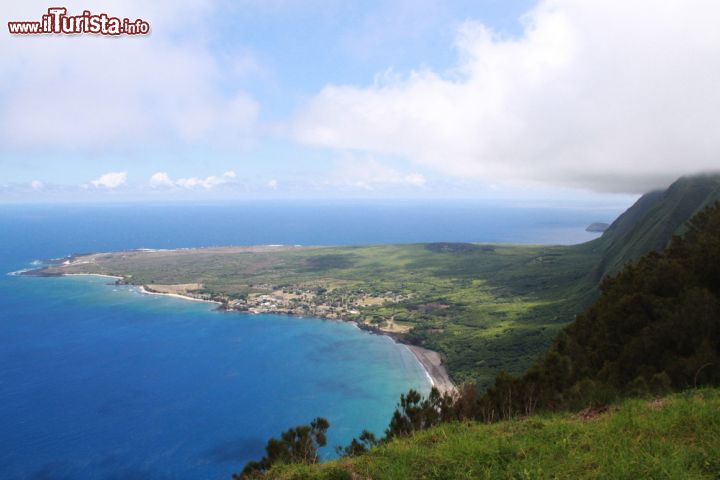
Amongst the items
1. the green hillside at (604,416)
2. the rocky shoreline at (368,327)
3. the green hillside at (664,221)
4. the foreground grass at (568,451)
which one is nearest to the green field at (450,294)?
the rocky shoreline at (368,327)

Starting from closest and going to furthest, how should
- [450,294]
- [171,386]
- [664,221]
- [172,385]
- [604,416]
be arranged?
[604,416]
[171,386]
[172,385]
[664,221]
[450,294]

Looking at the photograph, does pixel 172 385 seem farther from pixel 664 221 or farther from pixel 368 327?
pixel 664 221

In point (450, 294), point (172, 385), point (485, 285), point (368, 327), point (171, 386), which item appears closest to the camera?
point (171, 386)

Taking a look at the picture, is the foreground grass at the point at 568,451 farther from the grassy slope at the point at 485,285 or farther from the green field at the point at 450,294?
the green field at the point at 450,294

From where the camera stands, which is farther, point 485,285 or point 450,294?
point 485,285

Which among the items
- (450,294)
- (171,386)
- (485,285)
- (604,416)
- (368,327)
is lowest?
(171,386)

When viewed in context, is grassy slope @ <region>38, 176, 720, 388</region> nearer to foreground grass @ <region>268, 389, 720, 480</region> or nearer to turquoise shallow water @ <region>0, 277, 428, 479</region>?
turquoise shallow water @ <region>0, 277, 428, 479</region>

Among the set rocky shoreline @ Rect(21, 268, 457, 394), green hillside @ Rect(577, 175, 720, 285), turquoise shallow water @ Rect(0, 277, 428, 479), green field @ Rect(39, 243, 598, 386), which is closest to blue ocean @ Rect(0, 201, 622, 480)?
turquoise shallow water @ Rect(0, 277, 428, 479)

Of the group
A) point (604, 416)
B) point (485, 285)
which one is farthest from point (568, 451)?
point (485, 285)

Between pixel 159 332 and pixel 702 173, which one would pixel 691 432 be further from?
pixel 702 173
